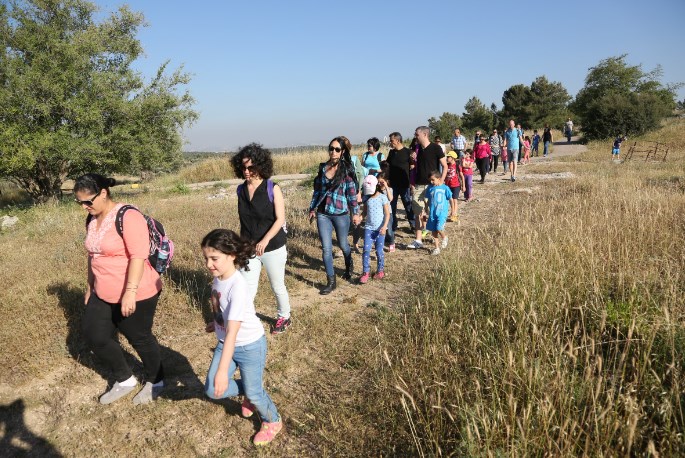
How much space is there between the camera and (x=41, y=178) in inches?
561

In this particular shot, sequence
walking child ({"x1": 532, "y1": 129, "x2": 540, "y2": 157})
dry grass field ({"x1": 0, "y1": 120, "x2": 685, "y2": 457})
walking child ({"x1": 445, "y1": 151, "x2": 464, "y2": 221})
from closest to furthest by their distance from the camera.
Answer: dry grass field ({"x1": 0, "y1": 120, "x2": 685, "y2": 457}) < walking child ({"x1": 445, "y1": 151, "x2": 464, "y2": 221}) < walking child ({"x1": 532, "y1": 129, "x2": 540, "y2": 157})

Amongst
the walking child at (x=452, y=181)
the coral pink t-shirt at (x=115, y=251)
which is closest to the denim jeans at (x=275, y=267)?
the coral pink t-shirt at (x=115, y=251)

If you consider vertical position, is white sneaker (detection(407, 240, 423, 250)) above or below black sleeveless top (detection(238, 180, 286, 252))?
below

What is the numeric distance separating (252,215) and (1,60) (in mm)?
14303

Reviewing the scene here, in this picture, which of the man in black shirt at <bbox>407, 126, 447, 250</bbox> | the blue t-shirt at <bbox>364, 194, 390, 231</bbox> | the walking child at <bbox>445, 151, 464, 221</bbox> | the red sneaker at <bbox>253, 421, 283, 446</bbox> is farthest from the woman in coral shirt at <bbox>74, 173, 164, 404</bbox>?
the walking child at <bbox>445, 151, 464, 221</bbox>

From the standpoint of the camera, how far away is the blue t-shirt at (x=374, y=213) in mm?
5512

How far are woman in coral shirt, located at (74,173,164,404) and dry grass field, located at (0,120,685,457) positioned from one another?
49cm

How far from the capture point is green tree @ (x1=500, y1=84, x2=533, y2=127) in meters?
50.4

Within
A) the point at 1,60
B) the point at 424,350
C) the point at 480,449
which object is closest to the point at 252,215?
the point at 424,350

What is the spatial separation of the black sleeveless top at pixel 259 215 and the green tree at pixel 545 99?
5336 cm

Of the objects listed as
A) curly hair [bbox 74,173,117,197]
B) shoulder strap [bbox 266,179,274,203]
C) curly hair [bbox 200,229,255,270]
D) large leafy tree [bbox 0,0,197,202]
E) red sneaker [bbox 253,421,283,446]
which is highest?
large leafy tree [bbox 0,0,197,202]

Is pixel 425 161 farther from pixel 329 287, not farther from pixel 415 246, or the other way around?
pixel 329 287

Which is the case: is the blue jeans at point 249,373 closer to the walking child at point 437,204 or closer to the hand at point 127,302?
the hand at point 127,302

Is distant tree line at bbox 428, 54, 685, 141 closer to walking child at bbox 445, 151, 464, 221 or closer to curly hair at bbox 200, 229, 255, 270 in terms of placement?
walking child at bbox 445, 151, 464, 221
